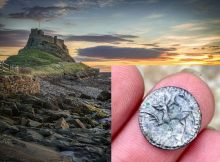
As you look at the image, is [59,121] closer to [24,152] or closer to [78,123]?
[78,123]

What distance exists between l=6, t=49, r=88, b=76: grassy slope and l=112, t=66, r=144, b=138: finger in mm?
512

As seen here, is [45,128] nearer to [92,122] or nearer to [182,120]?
[92,122]

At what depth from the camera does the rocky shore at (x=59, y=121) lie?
18.3 feet

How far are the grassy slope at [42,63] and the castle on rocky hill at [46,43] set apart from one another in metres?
0.06

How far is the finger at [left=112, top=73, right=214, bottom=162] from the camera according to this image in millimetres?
5141

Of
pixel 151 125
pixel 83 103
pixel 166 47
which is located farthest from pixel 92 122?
pixel 166 47

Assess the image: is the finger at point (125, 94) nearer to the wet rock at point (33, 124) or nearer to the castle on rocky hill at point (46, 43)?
the castle on rocky hill at point (46, 43)

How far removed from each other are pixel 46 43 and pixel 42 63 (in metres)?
0.22

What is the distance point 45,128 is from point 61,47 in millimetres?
874

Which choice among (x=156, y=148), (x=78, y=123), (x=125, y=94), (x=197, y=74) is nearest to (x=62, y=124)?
(x=78, y=123)

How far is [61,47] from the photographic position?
221 inches

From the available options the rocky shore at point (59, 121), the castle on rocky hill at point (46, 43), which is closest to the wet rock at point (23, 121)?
the rocky shore at point (59, 121)

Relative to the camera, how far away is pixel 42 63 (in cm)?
566

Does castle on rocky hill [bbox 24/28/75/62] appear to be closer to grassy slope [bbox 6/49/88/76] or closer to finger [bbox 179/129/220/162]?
grassy slope [bbox 6/49/88/76]
